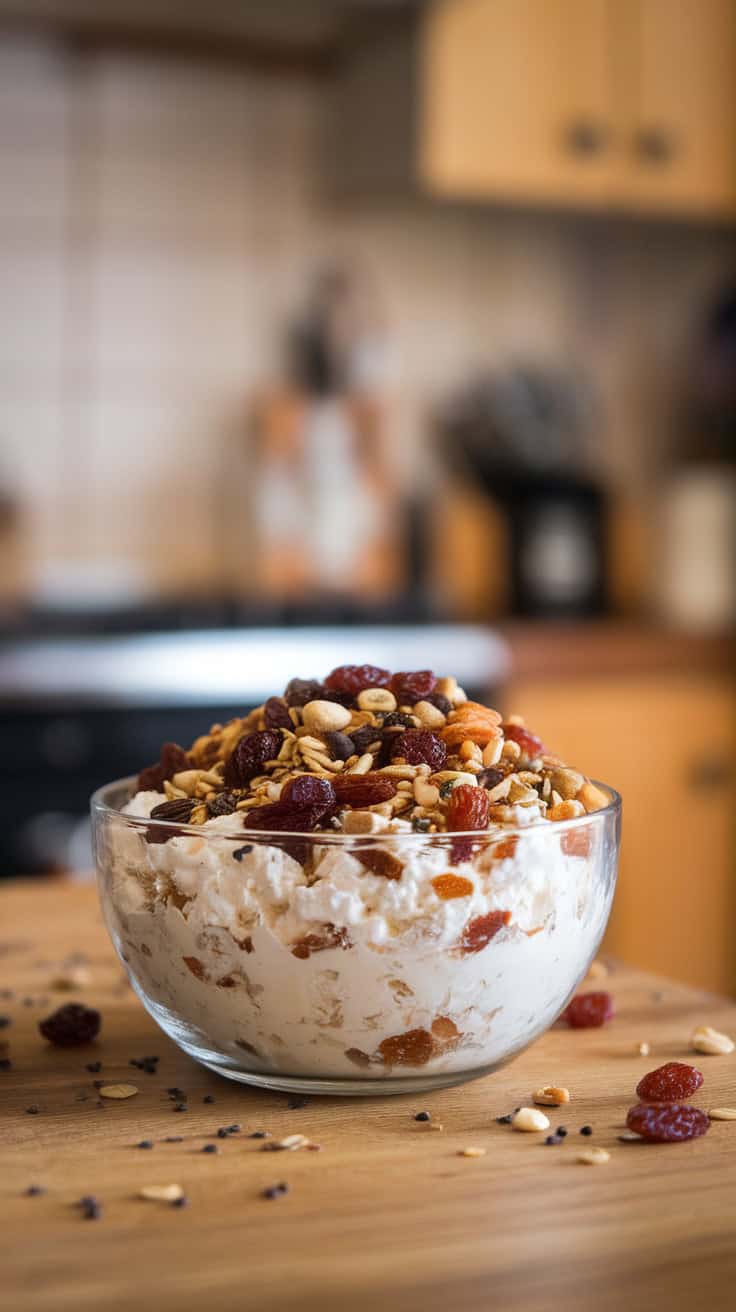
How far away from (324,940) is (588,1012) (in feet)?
0.84

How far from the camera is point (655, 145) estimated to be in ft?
8.95

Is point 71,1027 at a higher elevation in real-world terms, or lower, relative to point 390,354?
lower

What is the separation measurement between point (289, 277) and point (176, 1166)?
244 centimetres

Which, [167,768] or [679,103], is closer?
[167,768]

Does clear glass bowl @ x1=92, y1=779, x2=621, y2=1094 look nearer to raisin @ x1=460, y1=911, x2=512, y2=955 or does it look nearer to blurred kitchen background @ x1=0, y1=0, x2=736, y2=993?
raisin @ x1=460, y1=911, x2=512, y2=955

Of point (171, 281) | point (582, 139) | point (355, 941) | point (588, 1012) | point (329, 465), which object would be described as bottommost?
point (588, 1012)

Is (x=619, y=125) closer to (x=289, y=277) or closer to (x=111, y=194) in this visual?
(x=289, y=277)

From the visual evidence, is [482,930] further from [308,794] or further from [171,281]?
[171,281]

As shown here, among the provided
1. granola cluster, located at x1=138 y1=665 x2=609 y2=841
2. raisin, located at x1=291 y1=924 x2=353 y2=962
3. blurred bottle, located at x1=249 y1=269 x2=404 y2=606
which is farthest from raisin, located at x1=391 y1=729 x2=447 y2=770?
blurred bottle, located at x1=249 y1=269 x2=404 y2=606

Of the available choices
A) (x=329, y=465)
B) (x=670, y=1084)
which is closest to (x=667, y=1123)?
(x=670, y=1084)

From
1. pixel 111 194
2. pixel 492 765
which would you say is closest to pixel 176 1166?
pixel 492 765

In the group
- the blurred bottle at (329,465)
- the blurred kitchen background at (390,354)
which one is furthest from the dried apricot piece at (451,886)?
the blurred bottle at (329,465)

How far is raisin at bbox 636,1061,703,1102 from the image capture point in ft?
2.44

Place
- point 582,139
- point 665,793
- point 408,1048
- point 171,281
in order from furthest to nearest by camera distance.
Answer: point 171,281 → point 582,139 → point 665,793 → point 408,1048
